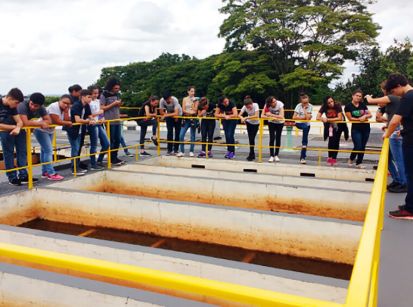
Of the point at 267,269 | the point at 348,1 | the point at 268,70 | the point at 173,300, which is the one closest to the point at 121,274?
the point at 173,300

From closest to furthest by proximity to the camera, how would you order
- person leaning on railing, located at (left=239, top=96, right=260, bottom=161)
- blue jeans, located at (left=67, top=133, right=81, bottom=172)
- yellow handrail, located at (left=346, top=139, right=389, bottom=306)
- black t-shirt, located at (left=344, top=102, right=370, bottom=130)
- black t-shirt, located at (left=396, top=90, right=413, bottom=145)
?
yellow handrail, located at (left=346, top=139, right=389, bottom=306) < black t-shirt, located at (left=396, top=90, right=413, bottom=145) < blue jeans, located at (left=67, top=133, right=81, bottom=172) < black t-shirt, located at (left=344, top=102, right=370, bottom=130) < person leaning on railing, located at (left=239, top=96, right=260, bottom=161)

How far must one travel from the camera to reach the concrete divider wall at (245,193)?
7.12m

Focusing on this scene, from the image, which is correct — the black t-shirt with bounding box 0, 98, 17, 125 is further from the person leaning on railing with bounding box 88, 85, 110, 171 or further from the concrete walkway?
the concrete walkway

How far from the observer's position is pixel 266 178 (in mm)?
8523

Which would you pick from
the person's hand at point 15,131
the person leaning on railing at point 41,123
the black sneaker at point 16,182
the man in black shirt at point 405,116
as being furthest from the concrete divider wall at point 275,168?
the man in black shirt at point 405,116

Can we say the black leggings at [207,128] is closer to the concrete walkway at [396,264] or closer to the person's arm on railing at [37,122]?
the person's arm on railing at [37,122]

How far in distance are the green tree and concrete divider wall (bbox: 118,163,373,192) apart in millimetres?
21375

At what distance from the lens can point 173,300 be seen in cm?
326

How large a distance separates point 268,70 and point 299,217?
27.3 meters

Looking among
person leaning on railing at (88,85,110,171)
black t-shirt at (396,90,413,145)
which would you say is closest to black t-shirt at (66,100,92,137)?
person leaning on railing at (88,85,110,171)

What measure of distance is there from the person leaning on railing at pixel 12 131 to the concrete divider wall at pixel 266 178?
2.39 m

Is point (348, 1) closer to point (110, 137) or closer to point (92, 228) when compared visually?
point (110, 137)

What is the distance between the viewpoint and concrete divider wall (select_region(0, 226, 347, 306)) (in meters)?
3.72

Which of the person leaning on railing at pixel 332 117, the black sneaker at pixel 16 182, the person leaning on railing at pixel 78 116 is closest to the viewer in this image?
the black sneaker at pixel 16 182
